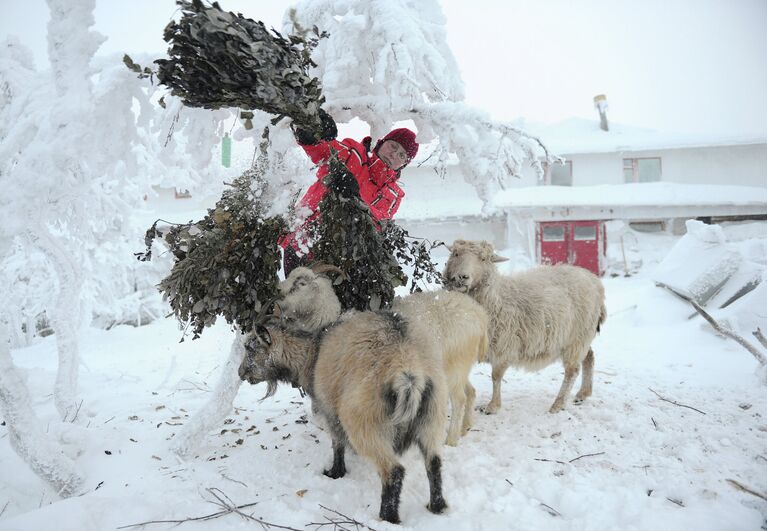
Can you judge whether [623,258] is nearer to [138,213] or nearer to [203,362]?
[203,362]

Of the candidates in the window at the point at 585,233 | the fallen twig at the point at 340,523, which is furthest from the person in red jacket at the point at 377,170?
the window at the point at 585,233

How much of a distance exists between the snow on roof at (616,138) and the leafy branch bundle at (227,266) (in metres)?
15.7

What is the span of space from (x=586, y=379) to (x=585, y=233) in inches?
564

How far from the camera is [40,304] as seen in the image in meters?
12.4

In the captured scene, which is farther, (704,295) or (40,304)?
(40,304)

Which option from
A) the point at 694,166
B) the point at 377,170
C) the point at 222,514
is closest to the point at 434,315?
the point at 377,170

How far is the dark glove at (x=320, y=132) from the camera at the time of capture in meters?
3.46

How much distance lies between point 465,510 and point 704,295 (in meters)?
7.14

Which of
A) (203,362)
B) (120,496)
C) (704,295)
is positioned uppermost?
(704,295)

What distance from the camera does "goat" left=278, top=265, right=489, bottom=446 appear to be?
3637 mm

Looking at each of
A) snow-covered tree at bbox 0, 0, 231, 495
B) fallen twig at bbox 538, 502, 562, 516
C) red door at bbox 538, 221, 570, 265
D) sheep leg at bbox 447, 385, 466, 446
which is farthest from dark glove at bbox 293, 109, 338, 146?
red door at bbox 538, 221, 570, 265

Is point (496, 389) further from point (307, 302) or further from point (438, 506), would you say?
point (307, 302)

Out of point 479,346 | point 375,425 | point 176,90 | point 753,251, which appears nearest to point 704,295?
point 753,251

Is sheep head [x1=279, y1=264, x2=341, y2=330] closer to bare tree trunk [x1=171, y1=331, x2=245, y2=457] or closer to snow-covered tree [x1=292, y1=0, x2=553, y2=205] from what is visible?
bare tree trunk [x1=171, y1=331, x2=245, y2=457]
